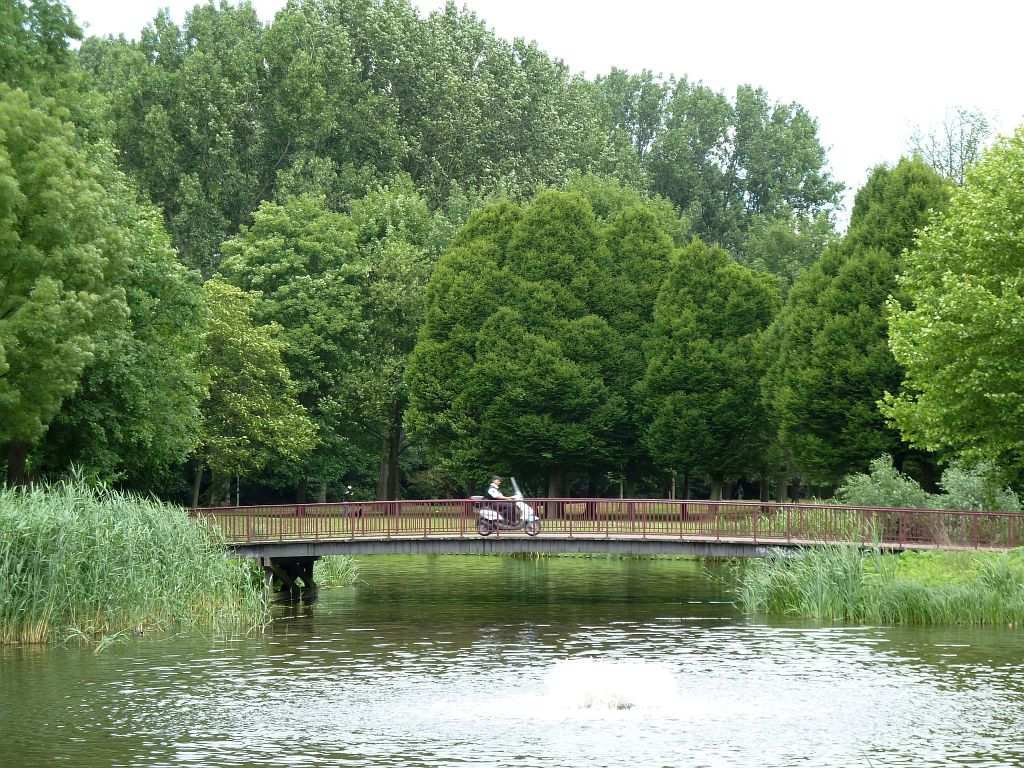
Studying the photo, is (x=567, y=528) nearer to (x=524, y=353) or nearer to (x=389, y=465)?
(x=524, y=353)

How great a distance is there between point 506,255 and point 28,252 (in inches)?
1161

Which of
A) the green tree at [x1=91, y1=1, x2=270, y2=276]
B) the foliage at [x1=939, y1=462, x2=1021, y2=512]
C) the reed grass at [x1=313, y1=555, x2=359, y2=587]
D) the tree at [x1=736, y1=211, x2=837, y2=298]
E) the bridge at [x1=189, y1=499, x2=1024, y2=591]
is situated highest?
the green tree at [x1=91, y1=1, x2=270, y2=276]

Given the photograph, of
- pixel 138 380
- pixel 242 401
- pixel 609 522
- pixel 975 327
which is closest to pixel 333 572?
pixel 138 380

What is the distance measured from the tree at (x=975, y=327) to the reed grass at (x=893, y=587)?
6743 mm

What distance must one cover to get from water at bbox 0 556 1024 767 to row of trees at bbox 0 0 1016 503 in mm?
9850

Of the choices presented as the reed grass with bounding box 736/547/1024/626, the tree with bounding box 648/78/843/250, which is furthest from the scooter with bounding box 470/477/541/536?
the tree with bounding box 648/78/843/250

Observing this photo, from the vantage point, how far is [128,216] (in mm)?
42531

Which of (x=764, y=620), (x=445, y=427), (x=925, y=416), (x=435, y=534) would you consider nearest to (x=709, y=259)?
(x=445, y=427)

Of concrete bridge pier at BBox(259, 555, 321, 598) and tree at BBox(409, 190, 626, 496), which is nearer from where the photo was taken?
concrete bridge pier at BBox(259, 555, 321, 598)

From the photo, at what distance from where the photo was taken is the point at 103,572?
30.1 metres

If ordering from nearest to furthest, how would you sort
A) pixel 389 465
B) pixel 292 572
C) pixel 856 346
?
pixel 292 572
pixel 856 346
pixel 389 465

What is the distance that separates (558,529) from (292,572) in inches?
308

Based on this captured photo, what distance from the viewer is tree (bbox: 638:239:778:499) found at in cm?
5806

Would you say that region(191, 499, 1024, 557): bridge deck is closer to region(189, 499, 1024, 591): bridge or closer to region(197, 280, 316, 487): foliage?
region(189, 499, 1024, 591): bridge
